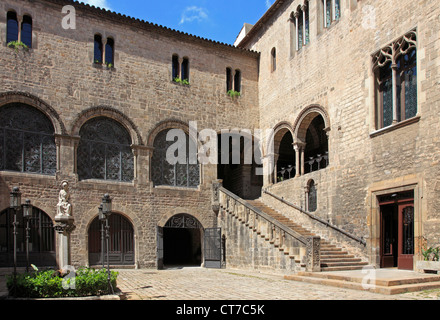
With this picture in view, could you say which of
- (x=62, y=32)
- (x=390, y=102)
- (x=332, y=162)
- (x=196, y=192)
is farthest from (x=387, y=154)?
(x=62, y=32)

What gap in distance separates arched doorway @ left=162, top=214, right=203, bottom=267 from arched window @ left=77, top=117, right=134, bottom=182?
11.7ft

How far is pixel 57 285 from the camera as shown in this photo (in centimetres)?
923

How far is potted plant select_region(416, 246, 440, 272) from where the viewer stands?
1191cm

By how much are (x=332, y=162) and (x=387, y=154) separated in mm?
2917

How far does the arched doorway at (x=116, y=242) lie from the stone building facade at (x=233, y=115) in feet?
0.26

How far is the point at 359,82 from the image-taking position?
1583 cm

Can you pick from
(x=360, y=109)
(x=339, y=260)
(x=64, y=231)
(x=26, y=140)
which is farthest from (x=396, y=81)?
(x=26, y=140)

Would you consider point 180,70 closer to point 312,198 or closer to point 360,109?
point 312,198

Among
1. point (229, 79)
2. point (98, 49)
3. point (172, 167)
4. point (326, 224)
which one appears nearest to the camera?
point (326, 224)

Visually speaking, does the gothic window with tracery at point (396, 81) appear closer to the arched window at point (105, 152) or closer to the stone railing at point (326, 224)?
the stone railing at point (326, 224)

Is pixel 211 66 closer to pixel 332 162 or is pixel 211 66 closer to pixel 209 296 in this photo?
pixel 332 162

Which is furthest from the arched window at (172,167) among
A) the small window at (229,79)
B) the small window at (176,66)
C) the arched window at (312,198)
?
the arched window at (312,198)

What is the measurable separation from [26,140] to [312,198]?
36.3 feet

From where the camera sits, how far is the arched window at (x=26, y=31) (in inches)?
692
